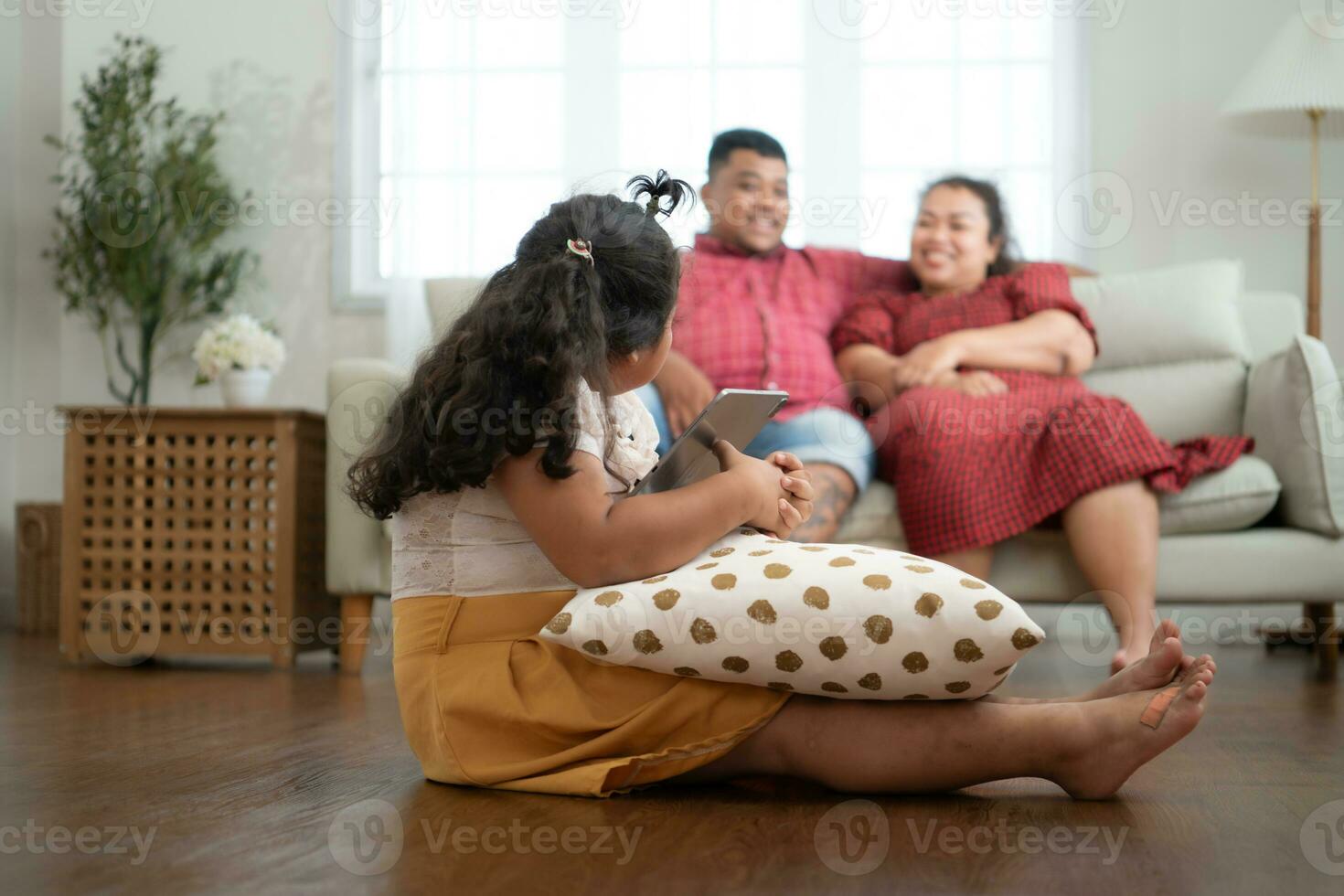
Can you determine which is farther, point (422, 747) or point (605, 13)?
point (605, 13)

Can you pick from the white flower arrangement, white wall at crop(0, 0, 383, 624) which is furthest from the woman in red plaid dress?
white wall at crop(0, 0, 383, 624)

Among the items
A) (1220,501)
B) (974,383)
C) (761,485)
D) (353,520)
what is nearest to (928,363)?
(974,383)

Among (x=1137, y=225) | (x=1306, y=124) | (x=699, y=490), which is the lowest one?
(x=699, y=490)

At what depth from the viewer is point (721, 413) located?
1.15m

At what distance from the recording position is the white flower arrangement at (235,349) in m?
2.57

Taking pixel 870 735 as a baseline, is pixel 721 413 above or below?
above

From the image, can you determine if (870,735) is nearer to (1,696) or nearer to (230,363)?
(1,696)

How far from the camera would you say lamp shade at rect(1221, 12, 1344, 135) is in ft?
9.07

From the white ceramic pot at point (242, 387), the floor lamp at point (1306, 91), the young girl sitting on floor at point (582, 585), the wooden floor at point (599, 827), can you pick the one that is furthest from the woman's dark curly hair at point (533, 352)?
the floor lamp at point (1306, 91)

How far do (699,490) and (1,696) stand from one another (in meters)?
1.28

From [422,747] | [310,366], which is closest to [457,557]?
[422,747]

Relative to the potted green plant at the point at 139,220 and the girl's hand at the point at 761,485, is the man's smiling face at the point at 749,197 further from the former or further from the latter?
the potted green plant at the point at 139,220

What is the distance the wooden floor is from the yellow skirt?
0.03 metres

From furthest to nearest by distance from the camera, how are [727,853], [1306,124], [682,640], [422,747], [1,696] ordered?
[1306,124] → [1,696] → [422,747] → [682,640] → [727,853]
